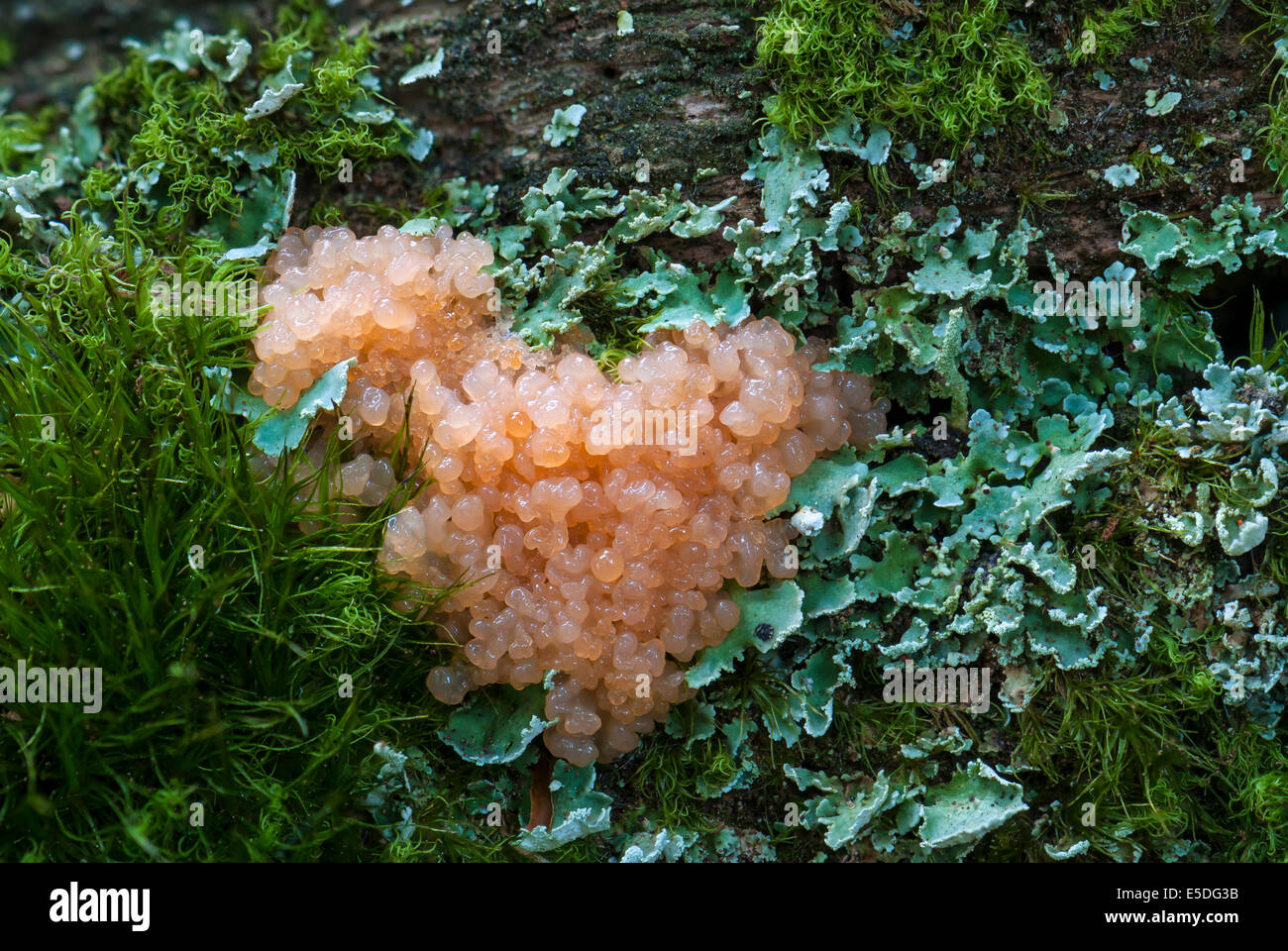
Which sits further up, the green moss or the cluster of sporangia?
the green moss

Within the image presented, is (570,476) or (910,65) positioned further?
(910,65)

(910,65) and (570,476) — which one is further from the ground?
(910,65)

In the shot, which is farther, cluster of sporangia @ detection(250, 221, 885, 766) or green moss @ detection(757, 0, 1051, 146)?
green moss @ detection(757, 0, 1051, 146)

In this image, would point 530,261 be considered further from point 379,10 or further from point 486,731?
point 486,731

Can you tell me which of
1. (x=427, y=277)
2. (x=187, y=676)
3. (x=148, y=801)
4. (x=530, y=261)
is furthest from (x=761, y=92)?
(x=148, y=801)
